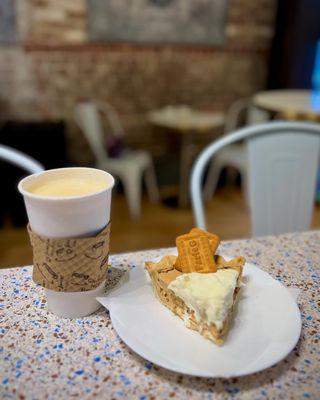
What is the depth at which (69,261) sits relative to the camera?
575mm

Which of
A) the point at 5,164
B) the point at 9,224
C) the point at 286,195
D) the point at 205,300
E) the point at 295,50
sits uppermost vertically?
the point at 295,50

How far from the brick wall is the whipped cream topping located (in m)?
3.10

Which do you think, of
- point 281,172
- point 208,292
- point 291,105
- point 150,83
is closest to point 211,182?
point 150,83

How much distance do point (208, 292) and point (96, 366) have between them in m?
0.18

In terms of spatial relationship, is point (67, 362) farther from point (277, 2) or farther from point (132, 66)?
point (277, 2)

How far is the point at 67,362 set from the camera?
54 cm

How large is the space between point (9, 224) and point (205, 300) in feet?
8.77

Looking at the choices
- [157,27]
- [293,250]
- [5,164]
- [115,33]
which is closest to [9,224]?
[5,164]

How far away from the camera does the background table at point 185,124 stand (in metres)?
3.13

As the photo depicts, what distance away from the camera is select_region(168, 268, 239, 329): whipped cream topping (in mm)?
542

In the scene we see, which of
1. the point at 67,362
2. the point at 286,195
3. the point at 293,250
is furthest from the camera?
the point at 286,195

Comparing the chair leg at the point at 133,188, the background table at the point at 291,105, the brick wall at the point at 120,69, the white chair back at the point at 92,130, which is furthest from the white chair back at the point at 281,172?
the brick wall at the point at 120,69

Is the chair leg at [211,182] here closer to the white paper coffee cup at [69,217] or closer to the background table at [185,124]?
the background table at [185,124]

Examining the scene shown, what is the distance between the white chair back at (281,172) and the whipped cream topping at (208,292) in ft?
2.26
